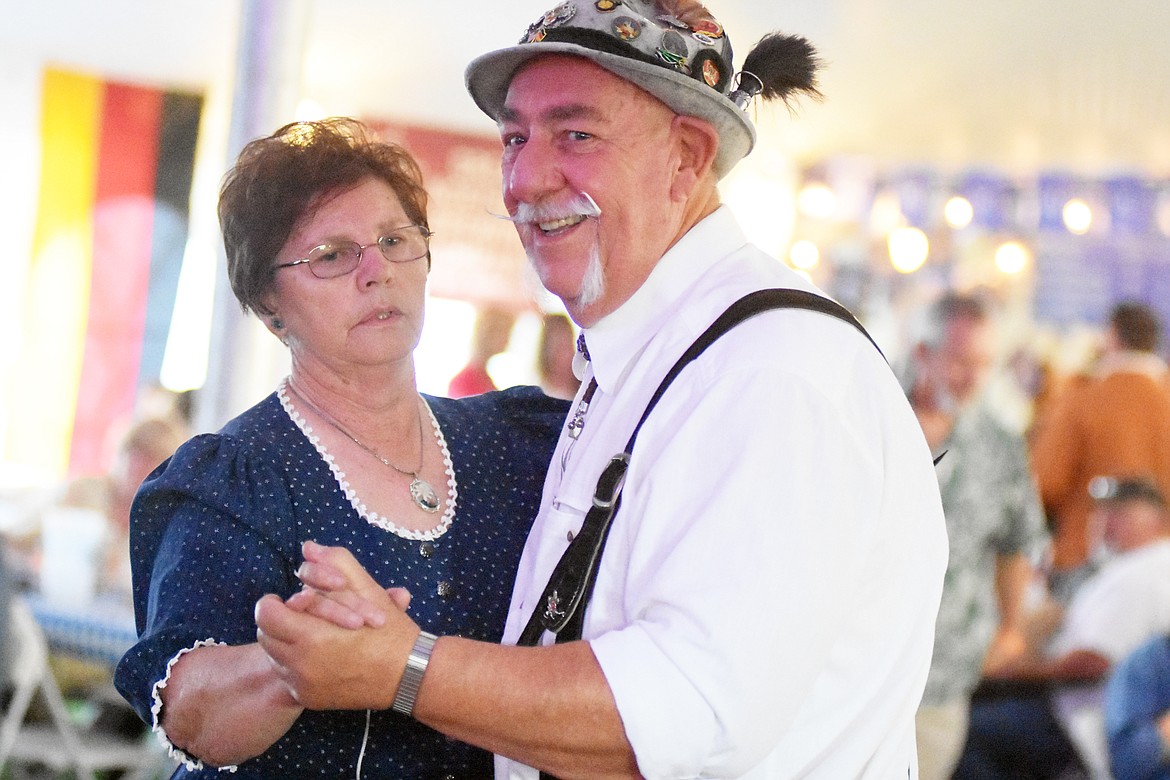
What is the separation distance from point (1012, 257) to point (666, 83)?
8.96 meters

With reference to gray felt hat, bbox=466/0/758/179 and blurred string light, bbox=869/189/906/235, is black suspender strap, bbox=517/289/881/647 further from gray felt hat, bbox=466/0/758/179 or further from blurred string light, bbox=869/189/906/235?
blurred string light, bbox=869/189/906/235

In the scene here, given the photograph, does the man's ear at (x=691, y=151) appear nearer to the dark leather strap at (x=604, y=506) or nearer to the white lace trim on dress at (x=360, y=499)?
the dark leather strap at (x=604, y=506)

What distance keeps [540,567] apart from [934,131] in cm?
868

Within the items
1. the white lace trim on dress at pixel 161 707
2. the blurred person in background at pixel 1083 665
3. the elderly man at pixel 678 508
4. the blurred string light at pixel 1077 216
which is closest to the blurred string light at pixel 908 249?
the blurred string light at pixel 1077 216

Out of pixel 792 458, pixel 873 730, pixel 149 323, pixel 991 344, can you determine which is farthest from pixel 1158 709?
pixel 149 323

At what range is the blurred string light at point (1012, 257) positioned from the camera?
32.7 feet

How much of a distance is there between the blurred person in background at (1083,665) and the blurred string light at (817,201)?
20.5 feet

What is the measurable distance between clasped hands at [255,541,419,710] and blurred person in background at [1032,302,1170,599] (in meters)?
4.76

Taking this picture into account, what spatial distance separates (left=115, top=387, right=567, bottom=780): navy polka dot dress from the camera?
1793mm

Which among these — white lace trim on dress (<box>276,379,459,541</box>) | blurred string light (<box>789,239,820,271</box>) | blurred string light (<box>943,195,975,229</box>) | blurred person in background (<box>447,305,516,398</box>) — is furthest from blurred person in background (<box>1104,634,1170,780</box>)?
blurred string light (<box>789,239,820,271</box>)

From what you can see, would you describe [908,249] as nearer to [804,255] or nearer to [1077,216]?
[804,255]

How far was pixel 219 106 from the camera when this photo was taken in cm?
952

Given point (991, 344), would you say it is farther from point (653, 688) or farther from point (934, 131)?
point (934, 131)

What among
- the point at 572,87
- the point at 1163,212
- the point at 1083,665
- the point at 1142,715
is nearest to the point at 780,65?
the point at 572,87
